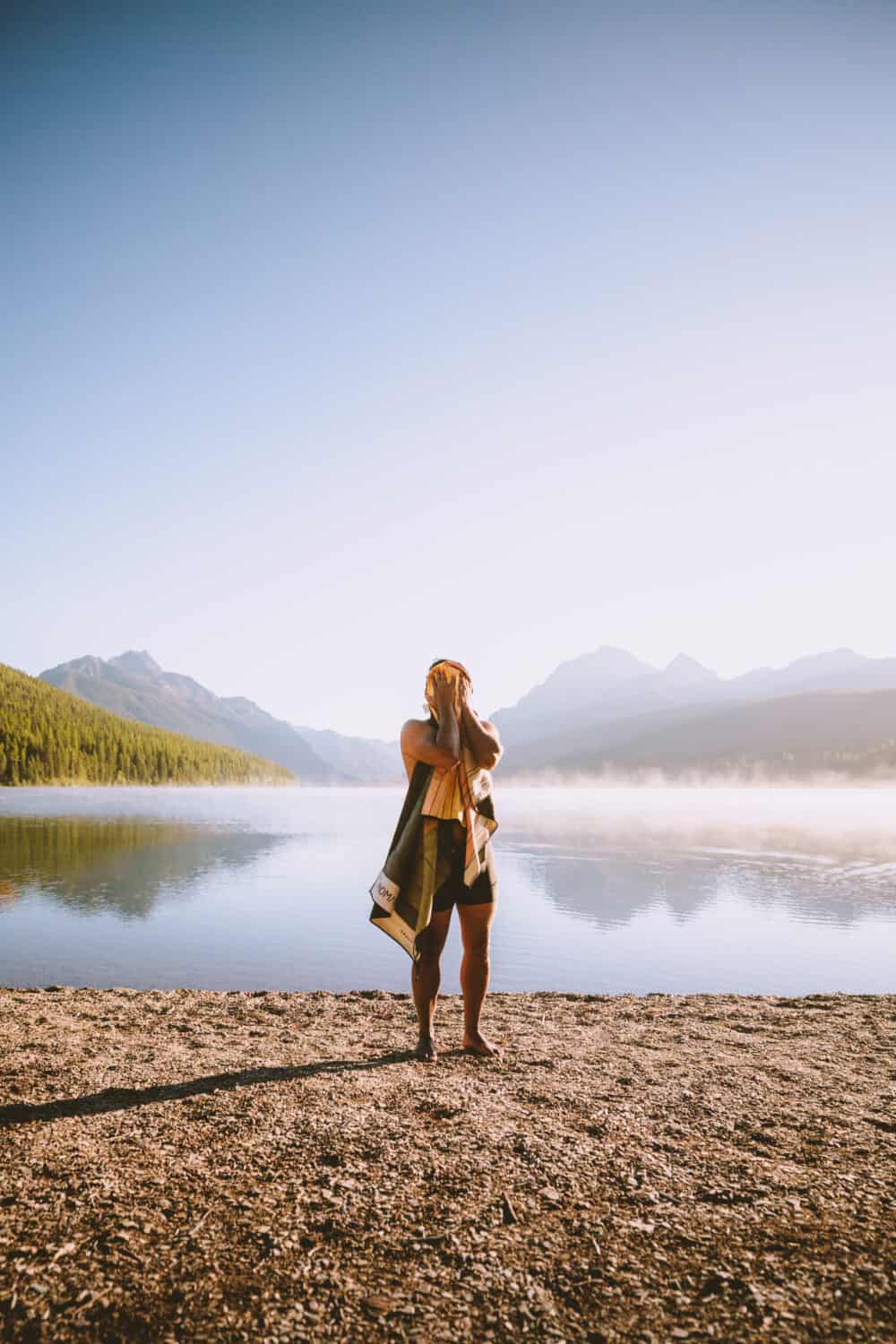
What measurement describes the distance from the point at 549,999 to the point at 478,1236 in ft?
20.1

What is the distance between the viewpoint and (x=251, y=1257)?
10.6 feet

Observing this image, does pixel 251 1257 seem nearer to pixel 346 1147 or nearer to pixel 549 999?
pixel 346 1147

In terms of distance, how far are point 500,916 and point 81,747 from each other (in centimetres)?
12429

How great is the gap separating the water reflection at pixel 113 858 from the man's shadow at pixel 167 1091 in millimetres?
12050

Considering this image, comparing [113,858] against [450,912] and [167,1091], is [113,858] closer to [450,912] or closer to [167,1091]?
[167,1091]

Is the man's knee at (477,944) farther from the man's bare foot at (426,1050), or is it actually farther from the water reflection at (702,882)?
the water reflection at (702,882)

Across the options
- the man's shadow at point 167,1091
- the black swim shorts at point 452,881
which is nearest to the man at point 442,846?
the black swim shorts at point 452,881

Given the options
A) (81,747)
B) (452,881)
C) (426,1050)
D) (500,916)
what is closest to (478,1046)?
(426,1050)

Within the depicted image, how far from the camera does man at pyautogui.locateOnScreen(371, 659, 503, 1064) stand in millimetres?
6027

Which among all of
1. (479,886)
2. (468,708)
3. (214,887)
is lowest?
(214,887)

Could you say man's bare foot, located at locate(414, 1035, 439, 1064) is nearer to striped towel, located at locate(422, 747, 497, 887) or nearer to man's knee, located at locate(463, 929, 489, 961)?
man's knee, located at locate(463, 929, 489, 961)

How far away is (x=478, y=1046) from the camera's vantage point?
644cm

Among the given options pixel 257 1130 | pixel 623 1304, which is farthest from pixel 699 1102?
pixel 257 1130

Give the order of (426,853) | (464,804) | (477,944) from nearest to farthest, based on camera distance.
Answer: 1. (426,853)
2. (464,804)
3. (477,944)
